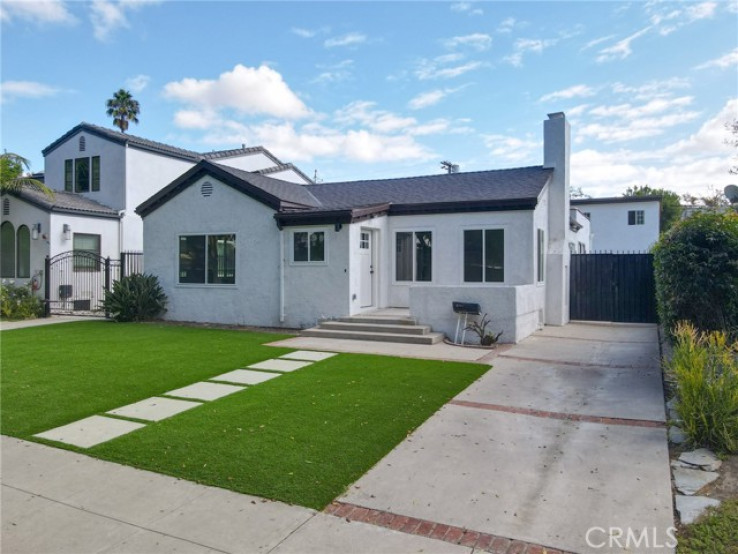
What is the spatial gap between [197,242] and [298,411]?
10.2 metres

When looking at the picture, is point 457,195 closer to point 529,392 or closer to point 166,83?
point 529,392

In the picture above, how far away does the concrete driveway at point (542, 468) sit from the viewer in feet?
10.9

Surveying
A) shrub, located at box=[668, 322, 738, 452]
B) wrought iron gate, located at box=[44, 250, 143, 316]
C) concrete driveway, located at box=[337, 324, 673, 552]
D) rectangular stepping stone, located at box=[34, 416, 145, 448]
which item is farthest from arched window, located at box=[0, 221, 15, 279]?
shrub, located at box=[668, 322, 738, 452]

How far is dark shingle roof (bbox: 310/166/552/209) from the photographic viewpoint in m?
13.5

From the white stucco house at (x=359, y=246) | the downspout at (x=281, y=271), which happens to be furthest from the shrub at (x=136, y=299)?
the downspout at (x=281, y=271)

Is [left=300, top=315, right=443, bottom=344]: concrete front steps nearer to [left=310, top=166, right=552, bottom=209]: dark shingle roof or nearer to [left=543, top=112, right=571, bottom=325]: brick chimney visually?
[left=310, top=166, right=552, bottom=209]: dark shingle roof

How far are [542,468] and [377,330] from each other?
7448 millimetres

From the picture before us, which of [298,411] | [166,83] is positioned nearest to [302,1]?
[166,83]

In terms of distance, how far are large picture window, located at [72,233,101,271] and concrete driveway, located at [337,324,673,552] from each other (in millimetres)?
16328

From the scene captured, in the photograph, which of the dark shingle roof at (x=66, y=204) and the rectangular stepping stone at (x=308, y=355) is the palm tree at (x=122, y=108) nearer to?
the dark shingle roof at (x=66, y=204)

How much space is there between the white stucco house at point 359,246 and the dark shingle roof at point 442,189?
0.07 metres

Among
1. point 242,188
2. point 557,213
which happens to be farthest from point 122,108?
point 557,213

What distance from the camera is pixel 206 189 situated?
46.9 ft

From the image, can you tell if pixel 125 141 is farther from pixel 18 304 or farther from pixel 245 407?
pixel 245 407
